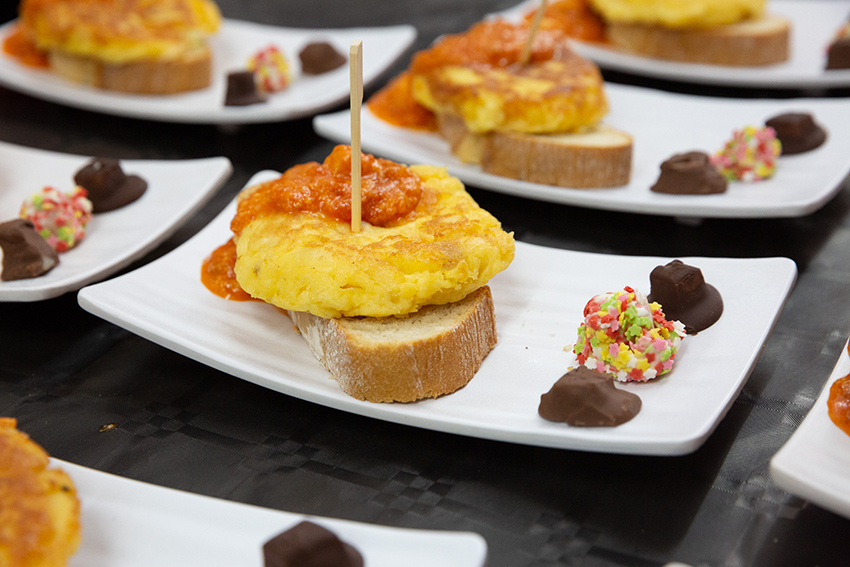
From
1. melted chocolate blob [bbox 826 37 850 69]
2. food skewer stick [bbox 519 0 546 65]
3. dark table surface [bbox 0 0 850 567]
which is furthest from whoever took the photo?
melted chocolate blob [bbox 826 37 850 69]

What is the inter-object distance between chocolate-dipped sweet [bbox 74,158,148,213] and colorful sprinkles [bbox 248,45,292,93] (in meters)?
1.20

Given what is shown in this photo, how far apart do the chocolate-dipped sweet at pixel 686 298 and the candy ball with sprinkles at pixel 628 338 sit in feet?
0.29

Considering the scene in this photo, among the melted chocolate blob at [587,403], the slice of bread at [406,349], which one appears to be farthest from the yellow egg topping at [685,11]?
the melted chocolate blob at [587,403]

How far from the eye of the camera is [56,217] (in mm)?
3271

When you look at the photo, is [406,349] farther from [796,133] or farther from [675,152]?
[796,133]

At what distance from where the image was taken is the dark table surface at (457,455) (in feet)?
7.23

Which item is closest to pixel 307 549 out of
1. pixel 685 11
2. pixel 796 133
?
pixel 796 133

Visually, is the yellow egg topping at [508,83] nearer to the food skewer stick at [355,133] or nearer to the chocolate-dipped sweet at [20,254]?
the food skewer stick at [355,133]

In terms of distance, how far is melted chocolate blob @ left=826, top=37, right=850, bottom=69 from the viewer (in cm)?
466

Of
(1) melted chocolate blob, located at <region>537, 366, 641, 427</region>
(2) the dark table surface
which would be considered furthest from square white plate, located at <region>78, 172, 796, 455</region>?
(2) the dark table surface

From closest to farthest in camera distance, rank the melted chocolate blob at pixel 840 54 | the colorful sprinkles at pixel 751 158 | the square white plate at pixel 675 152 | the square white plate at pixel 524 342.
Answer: the square white plate at pixel 524 342 → the square white plate at pixel 675 152 → the colorful sprinkles at pixel 751 158 → the melted chocolate blob at pixel 840 54

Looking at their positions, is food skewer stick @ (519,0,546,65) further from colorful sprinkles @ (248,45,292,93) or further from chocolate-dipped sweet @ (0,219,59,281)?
chocolate-dipped sweet @ (0,219,59,281)

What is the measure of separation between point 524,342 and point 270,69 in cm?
254

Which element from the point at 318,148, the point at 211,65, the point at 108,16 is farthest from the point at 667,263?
the point at 108,16
